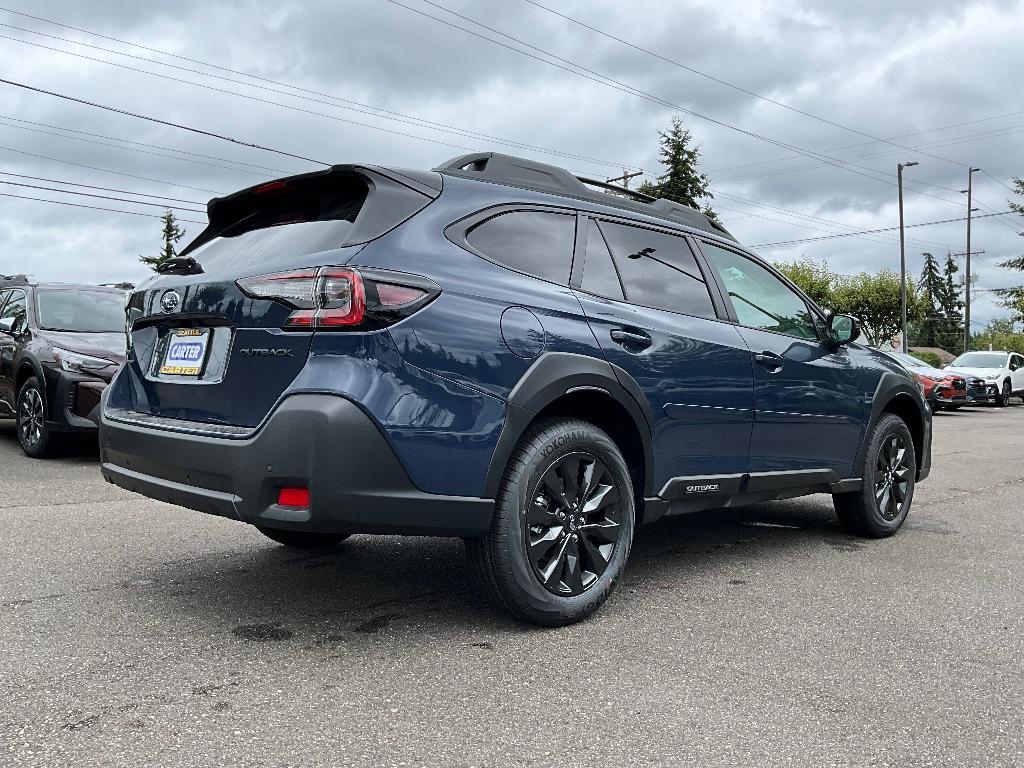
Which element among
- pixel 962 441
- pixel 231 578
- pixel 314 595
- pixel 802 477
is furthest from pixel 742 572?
pixel 962 441

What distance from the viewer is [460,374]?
3258 mm

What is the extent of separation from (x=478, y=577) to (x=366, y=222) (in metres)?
1.36

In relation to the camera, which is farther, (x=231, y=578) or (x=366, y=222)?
(x=231, y=578)

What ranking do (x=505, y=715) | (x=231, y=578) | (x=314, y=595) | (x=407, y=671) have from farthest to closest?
(x=231, y=578)
(x=314, y=595)
(x=407, y=671)
(x=505, y=715)

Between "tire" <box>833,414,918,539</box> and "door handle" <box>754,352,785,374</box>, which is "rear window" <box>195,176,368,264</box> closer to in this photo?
"door handle" <box>754,352,785,374</box>

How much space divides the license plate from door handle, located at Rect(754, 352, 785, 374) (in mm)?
2581

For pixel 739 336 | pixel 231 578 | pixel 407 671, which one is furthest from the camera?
pixel 739 336

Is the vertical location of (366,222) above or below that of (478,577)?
above

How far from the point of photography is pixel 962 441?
1287 centimetres

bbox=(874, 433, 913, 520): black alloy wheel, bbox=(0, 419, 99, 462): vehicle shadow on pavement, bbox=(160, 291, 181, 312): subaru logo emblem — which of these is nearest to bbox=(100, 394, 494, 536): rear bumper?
bbox=(160, 291, 181, 312): subaru logo emblem

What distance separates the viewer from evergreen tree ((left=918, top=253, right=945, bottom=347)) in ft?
351

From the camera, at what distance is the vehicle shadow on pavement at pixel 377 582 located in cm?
359

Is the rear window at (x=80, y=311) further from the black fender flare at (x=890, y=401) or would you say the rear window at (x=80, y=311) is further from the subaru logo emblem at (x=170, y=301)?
the black fender flare at (x=890, y=401)

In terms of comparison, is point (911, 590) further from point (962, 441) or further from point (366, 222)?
point (962, 441)
